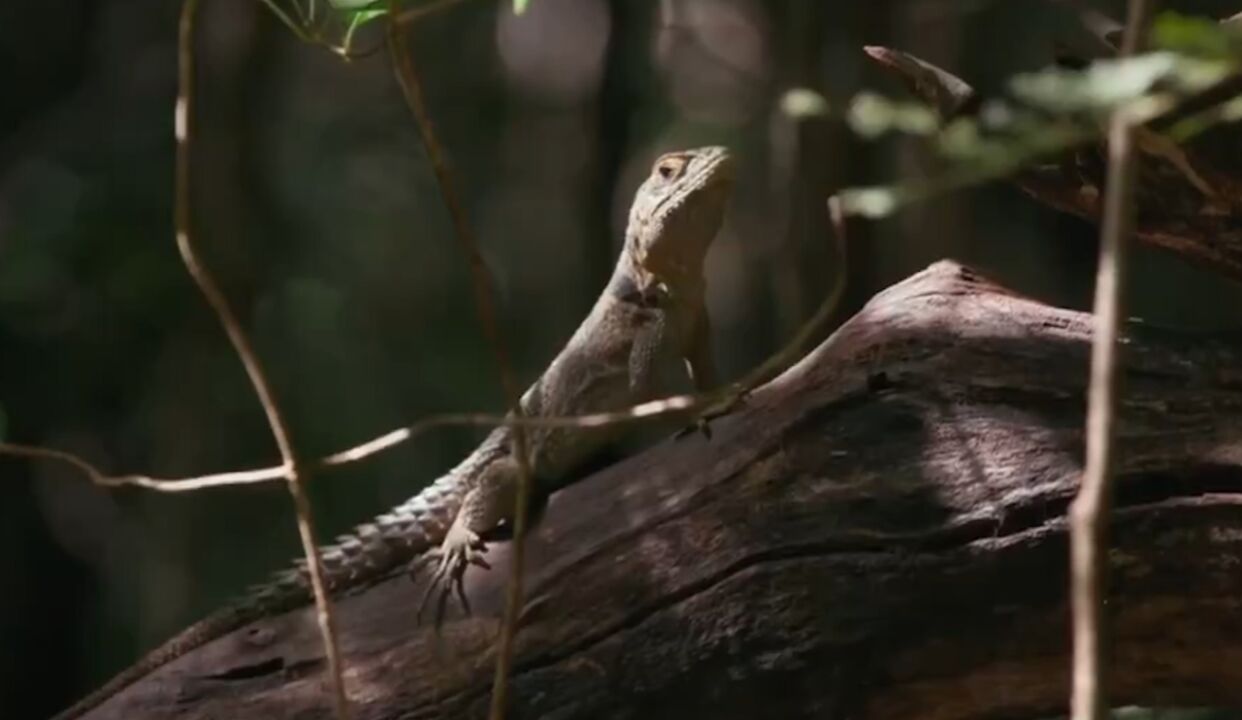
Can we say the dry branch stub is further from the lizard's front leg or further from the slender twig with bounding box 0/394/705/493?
the lizard's front leg

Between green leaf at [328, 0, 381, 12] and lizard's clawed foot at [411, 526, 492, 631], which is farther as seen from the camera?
lizard's clawed foot at [411, 526, 492, 631]

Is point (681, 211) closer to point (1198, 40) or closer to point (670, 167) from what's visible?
point (670, 167)

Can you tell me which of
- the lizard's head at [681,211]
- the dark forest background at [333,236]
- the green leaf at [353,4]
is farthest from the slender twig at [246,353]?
the dark forest background at [333,236]

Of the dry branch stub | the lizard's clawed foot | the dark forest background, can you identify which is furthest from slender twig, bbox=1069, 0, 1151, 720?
the dark forest background

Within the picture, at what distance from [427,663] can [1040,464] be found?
107 centimetres

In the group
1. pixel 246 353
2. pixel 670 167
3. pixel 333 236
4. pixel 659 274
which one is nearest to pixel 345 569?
pixel 659 274

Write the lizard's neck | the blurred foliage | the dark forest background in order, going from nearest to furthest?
1. the blurred foliage
2. the lizard's neck
3. the dark forest background

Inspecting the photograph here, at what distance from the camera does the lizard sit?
2.71 meters

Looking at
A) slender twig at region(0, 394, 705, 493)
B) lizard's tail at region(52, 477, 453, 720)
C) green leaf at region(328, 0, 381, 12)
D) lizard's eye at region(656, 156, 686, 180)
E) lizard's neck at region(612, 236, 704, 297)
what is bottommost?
lizard's tail at region(52, 477, 453, 720)

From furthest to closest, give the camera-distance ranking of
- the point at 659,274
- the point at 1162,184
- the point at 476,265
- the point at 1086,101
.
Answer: the point at 659,274, the point at 1162,184, the point at 476,265, the point at 1086,101

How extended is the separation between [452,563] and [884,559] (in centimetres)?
85

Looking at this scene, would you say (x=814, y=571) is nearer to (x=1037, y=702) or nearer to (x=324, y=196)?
(x=1037, y=702)

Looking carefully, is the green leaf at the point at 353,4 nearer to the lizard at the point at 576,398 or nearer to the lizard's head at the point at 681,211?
the lizard at the point at 576,398

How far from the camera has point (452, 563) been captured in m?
2.60
